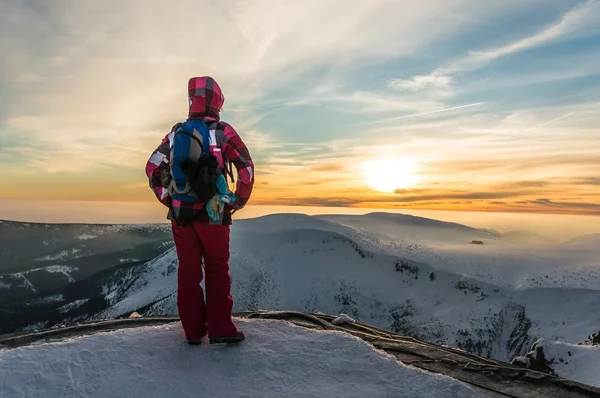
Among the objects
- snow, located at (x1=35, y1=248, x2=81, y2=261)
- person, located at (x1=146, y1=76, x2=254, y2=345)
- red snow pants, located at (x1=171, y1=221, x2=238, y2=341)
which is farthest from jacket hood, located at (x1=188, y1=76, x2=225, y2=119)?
snow, located at (x1=35, y1=248, x2=81, y2=261)

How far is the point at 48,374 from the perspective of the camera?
3.62 m

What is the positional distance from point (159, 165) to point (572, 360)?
34.4 feet

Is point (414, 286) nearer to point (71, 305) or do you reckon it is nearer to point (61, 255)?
point (71, 305)

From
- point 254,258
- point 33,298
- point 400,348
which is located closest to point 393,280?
point 254,258

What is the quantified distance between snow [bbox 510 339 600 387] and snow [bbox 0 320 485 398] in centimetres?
730

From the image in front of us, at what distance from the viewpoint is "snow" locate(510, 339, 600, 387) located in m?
8.98

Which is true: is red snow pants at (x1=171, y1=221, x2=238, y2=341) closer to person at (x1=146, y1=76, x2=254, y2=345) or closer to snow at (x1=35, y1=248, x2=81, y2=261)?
person at (x1=146, y1=76, x2=254, y2=345)

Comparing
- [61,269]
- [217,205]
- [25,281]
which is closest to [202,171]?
[217,205]

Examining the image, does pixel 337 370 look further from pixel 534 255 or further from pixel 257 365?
pixel 534 255

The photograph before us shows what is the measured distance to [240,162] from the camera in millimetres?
4898

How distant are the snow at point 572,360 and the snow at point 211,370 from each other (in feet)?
23.9

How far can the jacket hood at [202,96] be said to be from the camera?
4.94 m

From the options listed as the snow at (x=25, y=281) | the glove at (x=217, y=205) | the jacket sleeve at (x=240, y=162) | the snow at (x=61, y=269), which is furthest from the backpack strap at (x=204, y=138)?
the snow at (x=61, y=269)

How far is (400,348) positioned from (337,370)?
172cm
